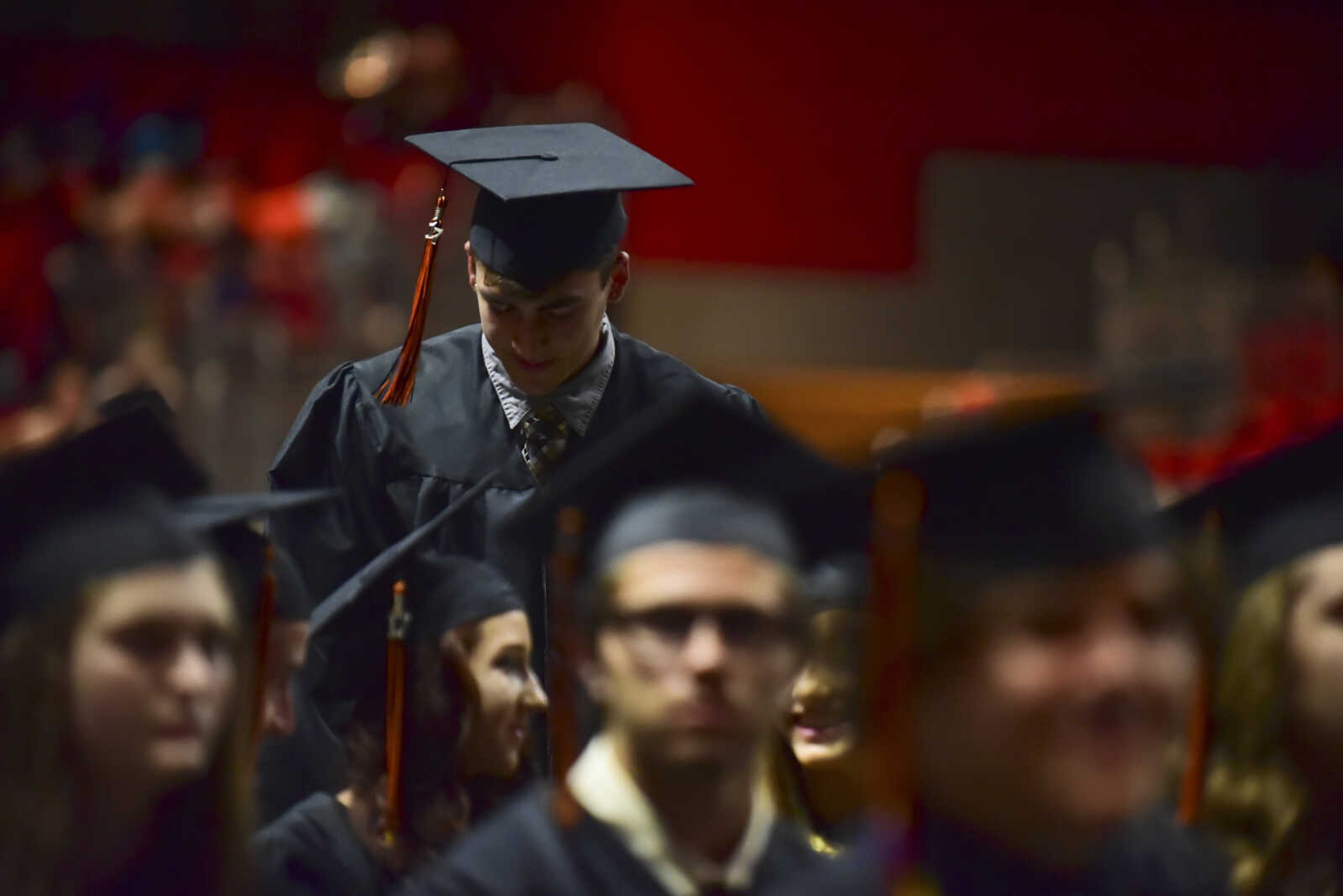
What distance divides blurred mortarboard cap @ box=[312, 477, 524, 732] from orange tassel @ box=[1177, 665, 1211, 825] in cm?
69

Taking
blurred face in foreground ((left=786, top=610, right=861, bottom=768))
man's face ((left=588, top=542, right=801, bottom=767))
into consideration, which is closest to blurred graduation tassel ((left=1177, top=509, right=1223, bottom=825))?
blurred face in foreground ((left=786, top=610, right=861, bottom=768))

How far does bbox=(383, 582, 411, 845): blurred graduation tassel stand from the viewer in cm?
190

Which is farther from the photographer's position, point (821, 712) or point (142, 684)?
point (821, 712)

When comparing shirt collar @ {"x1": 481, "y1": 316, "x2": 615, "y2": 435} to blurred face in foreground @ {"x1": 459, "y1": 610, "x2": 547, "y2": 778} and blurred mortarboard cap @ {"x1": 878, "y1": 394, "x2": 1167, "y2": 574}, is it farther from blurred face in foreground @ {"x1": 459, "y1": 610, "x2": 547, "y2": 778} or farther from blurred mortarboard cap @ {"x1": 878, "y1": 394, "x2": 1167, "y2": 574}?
blurred mortarboard cap @ {"x1": 878, "y1": 394, "x2": 1167, "y2": 574}

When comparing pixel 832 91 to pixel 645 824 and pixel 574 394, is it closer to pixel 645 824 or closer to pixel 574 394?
pixel 574 394

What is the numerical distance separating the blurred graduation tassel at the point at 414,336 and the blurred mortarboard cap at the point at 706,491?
2.20 feet

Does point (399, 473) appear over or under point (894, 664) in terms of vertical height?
under

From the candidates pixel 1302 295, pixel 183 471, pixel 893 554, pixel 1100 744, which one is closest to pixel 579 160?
pixel 183 471

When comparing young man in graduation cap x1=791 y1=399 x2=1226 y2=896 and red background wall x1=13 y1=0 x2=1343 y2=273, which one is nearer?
young man in graduation cap x1=791 y1=399 x2=1226 y2=896

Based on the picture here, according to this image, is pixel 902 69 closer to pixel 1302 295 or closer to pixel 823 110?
pixel 823 110

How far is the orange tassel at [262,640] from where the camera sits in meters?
1.59

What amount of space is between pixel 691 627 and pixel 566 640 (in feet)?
0.38

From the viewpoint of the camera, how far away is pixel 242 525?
63.3 inches

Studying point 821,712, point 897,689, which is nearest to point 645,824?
point 897,689
